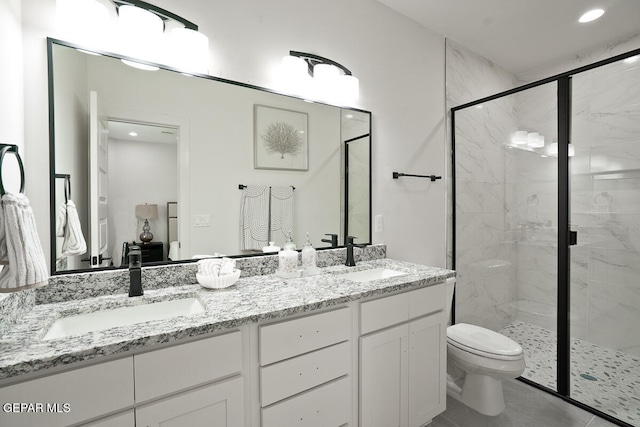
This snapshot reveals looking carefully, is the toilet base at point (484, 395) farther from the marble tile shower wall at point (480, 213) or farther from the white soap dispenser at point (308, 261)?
the white soap dispenser at point (308, 261)

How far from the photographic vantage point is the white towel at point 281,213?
5.69 feet

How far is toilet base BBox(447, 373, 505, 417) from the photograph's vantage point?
1854mm

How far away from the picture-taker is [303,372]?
3.89 feet

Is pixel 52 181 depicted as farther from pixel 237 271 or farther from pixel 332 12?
pixel 332 12

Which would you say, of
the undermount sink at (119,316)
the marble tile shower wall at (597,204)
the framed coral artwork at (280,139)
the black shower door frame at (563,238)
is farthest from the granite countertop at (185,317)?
the marble tile shower wall at (597,204)

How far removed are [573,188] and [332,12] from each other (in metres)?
1.99

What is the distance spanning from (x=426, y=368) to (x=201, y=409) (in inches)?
47.0

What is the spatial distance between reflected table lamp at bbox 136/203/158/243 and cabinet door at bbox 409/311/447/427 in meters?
1.35

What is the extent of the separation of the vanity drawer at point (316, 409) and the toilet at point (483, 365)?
0.91 meters

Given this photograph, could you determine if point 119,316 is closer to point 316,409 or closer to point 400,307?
point 316,409

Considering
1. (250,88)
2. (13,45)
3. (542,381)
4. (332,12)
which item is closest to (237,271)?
(250,88)

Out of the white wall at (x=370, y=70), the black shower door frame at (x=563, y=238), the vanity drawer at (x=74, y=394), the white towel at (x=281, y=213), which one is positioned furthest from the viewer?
the black shower door frame at (x=563, y=238)

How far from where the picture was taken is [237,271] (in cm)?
143

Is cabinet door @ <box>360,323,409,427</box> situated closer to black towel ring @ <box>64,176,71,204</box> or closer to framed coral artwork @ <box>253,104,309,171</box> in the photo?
framed coral artwork @ <box>253,104,309,171</box>
